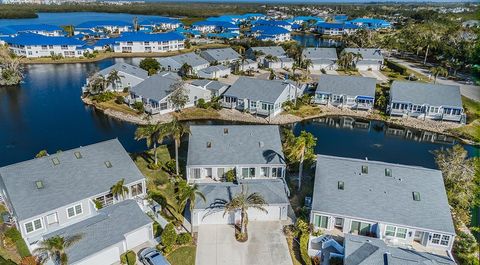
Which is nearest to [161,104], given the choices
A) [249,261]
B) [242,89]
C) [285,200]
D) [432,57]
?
[242,89]

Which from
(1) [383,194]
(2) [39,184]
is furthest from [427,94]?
(2) [39,184]

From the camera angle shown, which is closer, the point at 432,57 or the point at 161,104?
the point at 161,104

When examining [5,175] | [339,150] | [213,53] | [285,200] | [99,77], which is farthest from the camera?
[213,53]

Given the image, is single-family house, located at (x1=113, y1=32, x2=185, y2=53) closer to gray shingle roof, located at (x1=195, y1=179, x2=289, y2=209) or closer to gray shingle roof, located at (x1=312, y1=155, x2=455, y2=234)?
gray shingle roof, located at (x1=195, y1=179, x2=289, y2=209)

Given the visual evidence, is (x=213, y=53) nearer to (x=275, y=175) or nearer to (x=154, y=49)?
(x=154, y=49)

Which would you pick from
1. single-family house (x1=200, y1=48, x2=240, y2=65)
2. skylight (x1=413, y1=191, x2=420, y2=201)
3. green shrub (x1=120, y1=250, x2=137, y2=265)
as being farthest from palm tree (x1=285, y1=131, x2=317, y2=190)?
single-family house (x1=200, y1=48, x2=240, y2=65)

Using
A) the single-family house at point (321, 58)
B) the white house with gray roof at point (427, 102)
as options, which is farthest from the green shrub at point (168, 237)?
the single-family house at point (321, 58)
